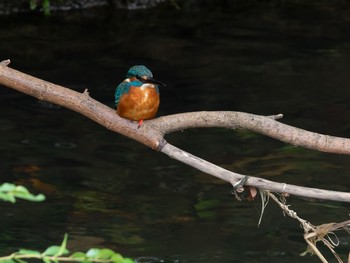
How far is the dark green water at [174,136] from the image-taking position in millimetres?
4672

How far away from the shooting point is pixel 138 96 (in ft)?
9.55

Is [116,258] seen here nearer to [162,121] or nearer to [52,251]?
[52,251]

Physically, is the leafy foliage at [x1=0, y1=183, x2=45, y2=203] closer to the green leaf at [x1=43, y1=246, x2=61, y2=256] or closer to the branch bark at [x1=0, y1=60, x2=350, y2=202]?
the green leaf at [x1=43, y1=246, x2=61, y2=256]

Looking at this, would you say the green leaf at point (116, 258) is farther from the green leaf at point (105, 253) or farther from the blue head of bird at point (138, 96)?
the blue head of bird at point (138, 96)

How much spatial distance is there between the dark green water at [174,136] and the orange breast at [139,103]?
1652 mm

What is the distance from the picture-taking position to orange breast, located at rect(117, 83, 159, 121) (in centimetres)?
283

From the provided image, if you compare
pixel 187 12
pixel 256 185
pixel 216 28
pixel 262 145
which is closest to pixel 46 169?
pixel 262 145

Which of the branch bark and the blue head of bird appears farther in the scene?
the blue head of bird

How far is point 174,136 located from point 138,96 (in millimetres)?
3157

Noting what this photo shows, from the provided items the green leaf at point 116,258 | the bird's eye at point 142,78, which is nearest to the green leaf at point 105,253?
the green leaf at point 116,258

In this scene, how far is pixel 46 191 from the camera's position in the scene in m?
5.14

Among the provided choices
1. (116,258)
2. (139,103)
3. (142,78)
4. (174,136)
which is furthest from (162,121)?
(174,136)

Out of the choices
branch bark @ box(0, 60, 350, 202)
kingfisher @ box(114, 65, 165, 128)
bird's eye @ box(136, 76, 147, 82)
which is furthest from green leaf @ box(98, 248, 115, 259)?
bird's eye @ box(136, 76, 147, 82)

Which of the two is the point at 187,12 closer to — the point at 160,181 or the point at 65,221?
the point at 160,181
